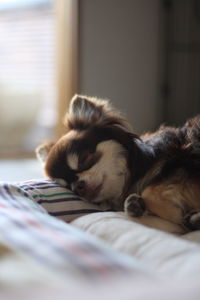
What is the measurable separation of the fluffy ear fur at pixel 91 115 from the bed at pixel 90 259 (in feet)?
1.52

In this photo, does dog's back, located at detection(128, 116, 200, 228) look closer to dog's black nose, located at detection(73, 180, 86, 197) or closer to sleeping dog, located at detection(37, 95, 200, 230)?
sleeping dog, located at detection(37, 95, 200, 230)

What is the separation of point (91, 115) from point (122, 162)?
8.6 inches

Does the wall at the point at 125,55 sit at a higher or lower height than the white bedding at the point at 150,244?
higher

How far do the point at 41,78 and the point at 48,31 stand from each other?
0.54m

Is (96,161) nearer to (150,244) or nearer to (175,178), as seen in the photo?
(175,178)

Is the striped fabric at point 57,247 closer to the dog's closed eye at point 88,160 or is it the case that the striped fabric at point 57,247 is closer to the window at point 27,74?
the dog's closed eye at point 88,160

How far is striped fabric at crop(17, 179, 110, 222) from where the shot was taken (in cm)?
145

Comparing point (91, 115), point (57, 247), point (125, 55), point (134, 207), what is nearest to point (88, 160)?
point (91, 115)

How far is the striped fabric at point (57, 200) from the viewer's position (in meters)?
1.45

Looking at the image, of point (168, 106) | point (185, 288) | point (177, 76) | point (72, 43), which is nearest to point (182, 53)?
point (177, 76)

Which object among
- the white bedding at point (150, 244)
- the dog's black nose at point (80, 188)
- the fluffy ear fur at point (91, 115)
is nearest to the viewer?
the white bedding at point (150, 244)

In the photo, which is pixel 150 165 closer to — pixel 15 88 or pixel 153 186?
pixel 153 186

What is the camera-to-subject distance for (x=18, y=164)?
410 centimetres

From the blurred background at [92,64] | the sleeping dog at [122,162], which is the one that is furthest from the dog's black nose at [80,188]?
the blurred background at [92,64]
